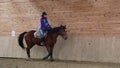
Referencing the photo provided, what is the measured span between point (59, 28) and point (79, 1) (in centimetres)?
133

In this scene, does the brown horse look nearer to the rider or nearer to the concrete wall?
the rider

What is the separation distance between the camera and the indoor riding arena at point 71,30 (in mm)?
12844

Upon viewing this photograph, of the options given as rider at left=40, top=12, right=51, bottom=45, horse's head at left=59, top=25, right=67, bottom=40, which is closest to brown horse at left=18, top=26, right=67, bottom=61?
horse's head at left=59, top=25, right=67, bottom=40

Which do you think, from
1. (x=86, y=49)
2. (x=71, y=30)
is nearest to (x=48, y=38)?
(x=71, y=30)

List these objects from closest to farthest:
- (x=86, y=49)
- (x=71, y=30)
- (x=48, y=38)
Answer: (x=86, y=49) < (x=71, y=30) < (x=48, y=38)

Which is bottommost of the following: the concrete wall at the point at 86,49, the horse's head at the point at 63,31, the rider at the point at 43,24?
the concrete wall at the point at 86,49

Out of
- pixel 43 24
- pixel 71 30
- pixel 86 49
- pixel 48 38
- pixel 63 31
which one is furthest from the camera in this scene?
pixel 48 38

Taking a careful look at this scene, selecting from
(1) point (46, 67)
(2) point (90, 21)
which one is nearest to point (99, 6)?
(2) point (90, 21)

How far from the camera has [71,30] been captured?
14.0 meters

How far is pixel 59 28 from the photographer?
13781 mm

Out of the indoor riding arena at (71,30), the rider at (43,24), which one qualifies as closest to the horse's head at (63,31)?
the indoor riding arena at (71,30)

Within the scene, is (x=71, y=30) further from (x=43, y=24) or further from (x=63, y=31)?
(x=43, y=24)

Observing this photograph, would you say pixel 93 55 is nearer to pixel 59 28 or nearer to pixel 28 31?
pixel 59 28

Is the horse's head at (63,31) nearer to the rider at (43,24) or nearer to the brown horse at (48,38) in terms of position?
the brown horse at (48,38)
